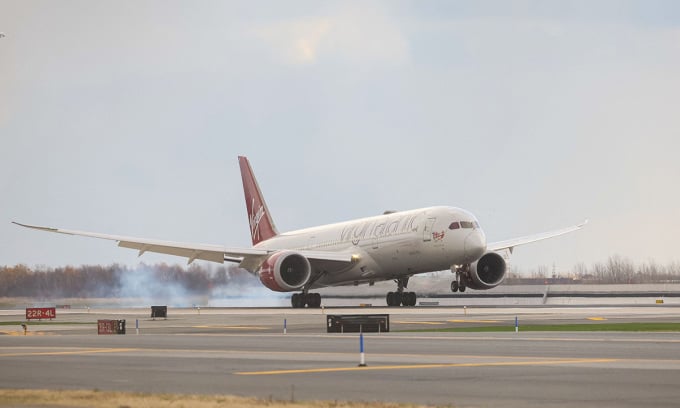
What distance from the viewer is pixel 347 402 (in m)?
19.2

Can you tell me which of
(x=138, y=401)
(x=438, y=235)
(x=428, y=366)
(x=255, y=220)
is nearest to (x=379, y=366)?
(x=428, y=366)

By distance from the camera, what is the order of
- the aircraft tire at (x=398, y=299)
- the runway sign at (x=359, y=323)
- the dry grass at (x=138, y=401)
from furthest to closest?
1. the aircraft tire at (x=398, y=299)
2. the runway sign at (x=359, y=323)
3. the dry grass at (x=138, y=401)

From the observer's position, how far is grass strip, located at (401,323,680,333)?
144 feet

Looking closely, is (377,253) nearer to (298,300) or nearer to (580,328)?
(298,300)

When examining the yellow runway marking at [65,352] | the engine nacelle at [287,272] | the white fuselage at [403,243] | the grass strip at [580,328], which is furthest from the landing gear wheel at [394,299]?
the yellow runway marking at [65,352]

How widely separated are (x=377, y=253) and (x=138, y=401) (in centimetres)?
5358

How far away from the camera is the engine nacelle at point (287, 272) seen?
73188 mm

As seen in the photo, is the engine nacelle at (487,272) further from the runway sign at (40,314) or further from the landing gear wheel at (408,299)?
the runway sign at (40,314)

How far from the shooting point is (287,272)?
73.9m

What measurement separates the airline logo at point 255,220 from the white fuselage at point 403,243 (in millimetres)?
13177

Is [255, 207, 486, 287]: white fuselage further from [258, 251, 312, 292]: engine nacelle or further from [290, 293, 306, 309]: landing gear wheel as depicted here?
[258, 251, 312, 292]: engine nacelle

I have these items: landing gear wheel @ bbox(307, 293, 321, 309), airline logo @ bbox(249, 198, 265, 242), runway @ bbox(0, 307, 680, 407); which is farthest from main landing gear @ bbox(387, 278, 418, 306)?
runway @ bbox(0, 307, 680, 407)

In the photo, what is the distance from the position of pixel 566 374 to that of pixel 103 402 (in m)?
9.84

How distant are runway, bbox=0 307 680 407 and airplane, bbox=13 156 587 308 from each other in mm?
24460
